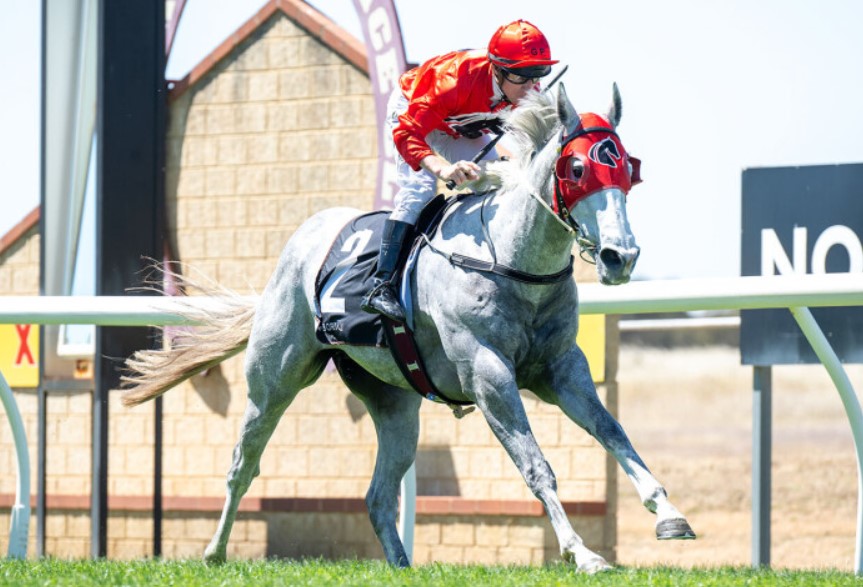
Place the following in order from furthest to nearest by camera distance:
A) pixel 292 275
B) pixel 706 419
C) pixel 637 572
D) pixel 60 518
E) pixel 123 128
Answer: pixel 706 419 → pixel 60 518 → pixel 123 128 → pixel 292 275 → pixel 637 572

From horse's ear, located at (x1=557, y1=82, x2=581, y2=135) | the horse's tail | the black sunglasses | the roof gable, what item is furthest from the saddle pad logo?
the roof gable

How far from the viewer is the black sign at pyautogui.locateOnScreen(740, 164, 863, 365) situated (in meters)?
6.76

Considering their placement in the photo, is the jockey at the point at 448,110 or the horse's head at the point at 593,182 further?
the jockey at the point at 448,110

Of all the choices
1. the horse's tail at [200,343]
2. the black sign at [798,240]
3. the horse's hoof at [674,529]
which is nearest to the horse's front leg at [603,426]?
the horse's hoof at [674,529]

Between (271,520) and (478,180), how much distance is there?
187 inches

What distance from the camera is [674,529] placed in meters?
3.97

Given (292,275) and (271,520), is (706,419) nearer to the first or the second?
(271,520)

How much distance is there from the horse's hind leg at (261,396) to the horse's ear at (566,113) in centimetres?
154

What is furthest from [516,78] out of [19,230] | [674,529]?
[19,230]

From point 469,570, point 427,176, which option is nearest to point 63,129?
point 427,176

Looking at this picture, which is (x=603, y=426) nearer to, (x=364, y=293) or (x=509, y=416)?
(x=509, y=416)

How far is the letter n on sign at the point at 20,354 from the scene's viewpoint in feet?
33.3

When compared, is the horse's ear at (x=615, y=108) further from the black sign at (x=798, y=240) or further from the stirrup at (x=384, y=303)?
the black sign at (x=798, y=240)

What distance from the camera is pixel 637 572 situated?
430 cm
